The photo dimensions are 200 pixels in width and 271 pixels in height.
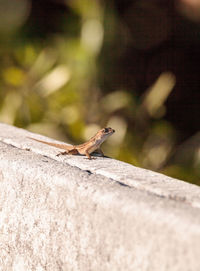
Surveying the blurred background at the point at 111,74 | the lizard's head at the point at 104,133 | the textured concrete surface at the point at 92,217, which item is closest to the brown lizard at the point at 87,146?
the lizard's head at the point at 104,133

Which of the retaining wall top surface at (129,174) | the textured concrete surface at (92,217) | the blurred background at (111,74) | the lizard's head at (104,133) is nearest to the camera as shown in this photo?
the textured concrete surface at (92,217)

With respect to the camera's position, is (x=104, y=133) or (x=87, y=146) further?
(x=104, y=133)

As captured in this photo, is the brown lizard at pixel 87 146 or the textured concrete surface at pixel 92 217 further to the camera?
the brown lizard at pixel 87 146

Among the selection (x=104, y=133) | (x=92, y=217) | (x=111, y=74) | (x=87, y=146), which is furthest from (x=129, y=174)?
(x=111, y=74)

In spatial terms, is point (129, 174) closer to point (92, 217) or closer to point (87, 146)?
point (92, 217)

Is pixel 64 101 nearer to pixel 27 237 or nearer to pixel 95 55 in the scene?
pixel 95 55

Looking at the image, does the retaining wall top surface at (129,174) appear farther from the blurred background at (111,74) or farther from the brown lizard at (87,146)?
the blurred background at (111,74)
